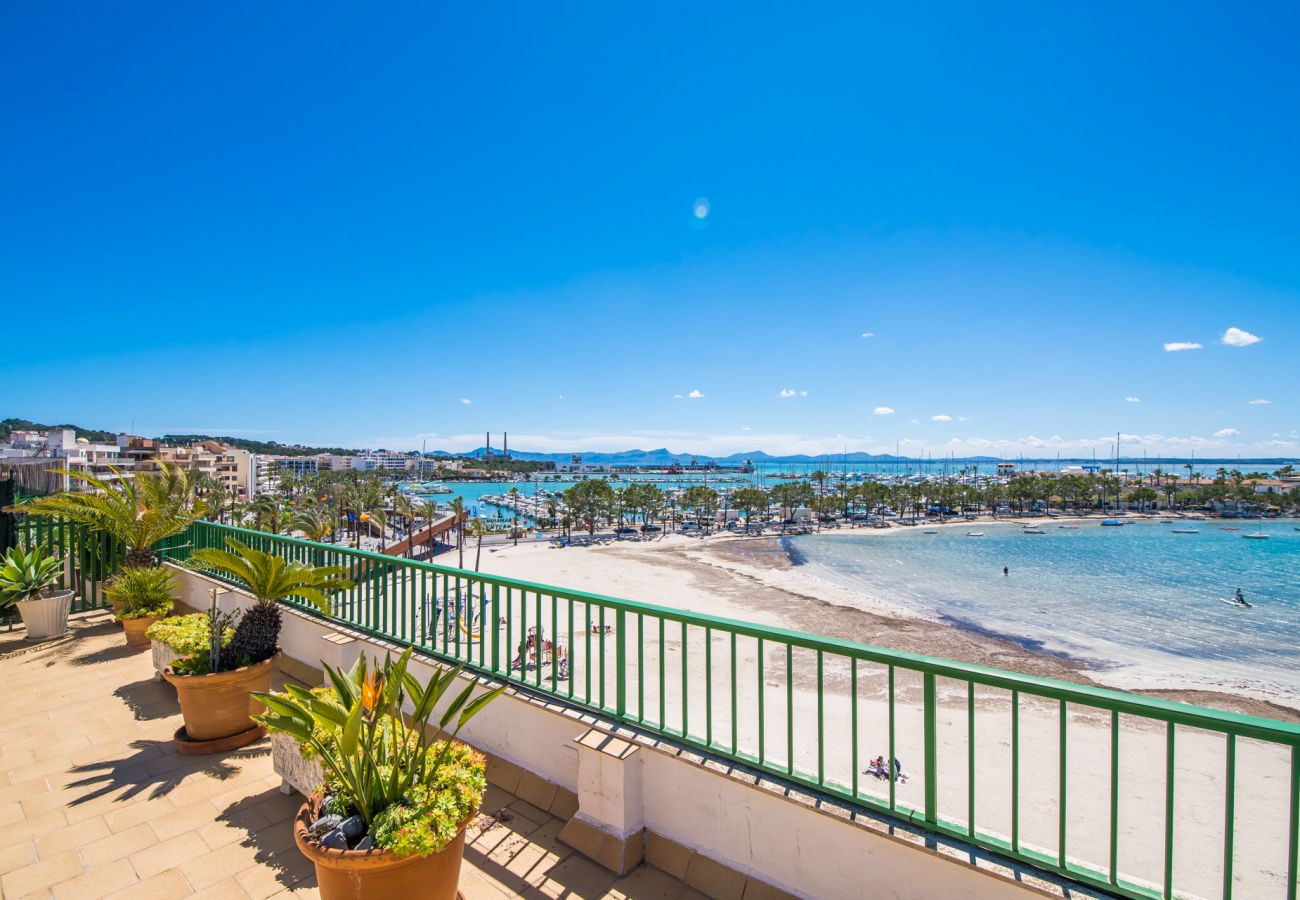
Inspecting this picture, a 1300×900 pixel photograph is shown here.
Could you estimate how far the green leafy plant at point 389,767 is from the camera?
188 centimetres

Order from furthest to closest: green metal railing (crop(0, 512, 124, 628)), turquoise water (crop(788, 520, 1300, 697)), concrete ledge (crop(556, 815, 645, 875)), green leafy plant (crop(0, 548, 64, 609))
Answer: turquoise water (crop(788, 520, 1300, 697)) < green metal railing (crop(0, 512, 124, 628)) < green leafy plant (crop(0, 548, 64, 609)) < concrete ledge (crop(556, 815, 645, 875))

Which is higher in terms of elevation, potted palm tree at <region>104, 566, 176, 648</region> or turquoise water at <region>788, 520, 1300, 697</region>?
potted palm tree at <region>104, 566, 176, 648</region>

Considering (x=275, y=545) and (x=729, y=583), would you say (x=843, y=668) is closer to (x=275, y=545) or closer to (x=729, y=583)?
(x=729, y=583)

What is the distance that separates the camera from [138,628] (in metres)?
5.30

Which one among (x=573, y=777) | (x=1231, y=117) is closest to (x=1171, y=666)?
(x=1231, y=117)

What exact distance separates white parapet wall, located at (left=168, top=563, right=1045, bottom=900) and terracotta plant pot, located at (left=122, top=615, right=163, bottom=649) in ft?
13.5

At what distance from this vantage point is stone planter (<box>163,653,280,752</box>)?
Result: 3424 mm

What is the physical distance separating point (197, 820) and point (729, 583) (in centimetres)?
3119

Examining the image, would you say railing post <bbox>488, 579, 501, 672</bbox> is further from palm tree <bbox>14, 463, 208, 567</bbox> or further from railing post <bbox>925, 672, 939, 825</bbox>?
palm tree <bbox>14, 463, 208, 567</bbox>

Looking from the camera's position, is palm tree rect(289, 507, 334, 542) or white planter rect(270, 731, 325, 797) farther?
palm tree rect(289, 507, 334, 542)

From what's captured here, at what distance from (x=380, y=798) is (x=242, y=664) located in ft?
7.61

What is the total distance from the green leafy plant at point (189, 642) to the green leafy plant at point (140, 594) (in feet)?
6.58

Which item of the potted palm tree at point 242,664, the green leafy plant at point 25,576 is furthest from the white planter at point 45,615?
the potted palm tree at point 242,664

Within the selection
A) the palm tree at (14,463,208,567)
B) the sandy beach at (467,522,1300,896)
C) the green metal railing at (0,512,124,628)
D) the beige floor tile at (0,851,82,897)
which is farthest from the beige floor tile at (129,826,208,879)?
the green metal railing at (0,512,124,628)
